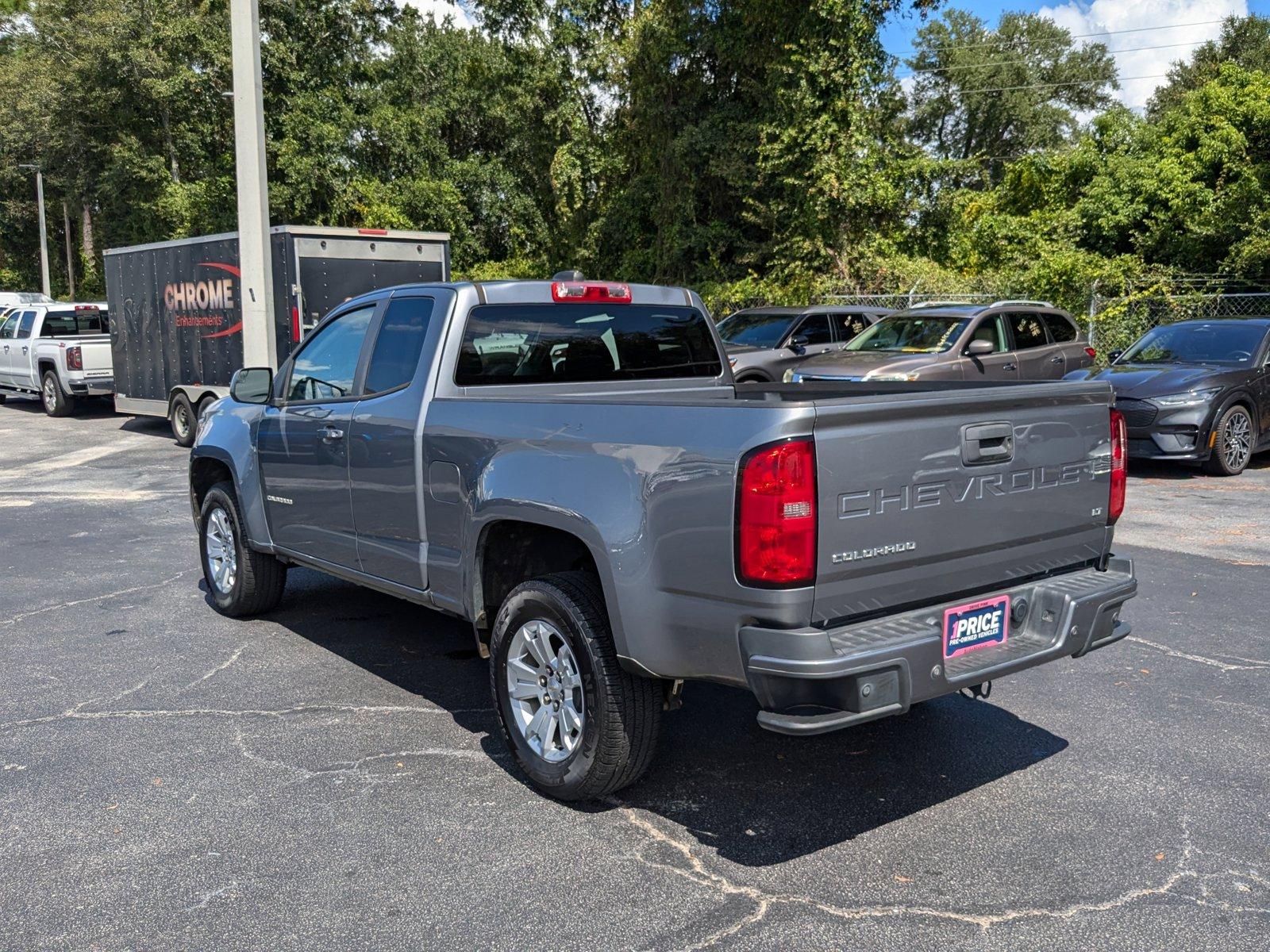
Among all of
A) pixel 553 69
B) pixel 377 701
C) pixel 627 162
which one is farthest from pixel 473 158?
pixel 377 701

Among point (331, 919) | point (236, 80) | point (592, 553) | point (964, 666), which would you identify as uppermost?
point (236, 80)

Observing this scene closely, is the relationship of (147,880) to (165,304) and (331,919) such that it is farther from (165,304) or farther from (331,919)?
(165,304)

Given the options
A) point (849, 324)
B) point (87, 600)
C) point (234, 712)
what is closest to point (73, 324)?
point (849, 324)

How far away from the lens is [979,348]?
13.6 m

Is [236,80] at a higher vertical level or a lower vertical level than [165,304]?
higher

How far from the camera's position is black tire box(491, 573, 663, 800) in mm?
3928

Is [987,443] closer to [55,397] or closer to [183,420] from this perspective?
[183,420]

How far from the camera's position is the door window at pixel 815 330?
17031 mm

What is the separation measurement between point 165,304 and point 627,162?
51.9 feet

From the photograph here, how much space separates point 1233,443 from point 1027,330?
10.5ft

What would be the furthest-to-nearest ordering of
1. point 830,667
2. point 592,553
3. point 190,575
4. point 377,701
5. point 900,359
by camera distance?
point 900,359 → point 190,575 → point 377,701 → point 592,553 → point 830,667

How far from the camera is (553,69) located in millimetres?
30719

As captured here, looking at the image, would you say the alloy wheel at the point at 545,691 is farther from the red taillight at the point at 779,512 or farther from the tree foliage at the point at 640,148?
the tree foliage at the point at 640,148

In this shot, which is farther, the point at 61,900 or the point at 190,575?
the point at 190,575
